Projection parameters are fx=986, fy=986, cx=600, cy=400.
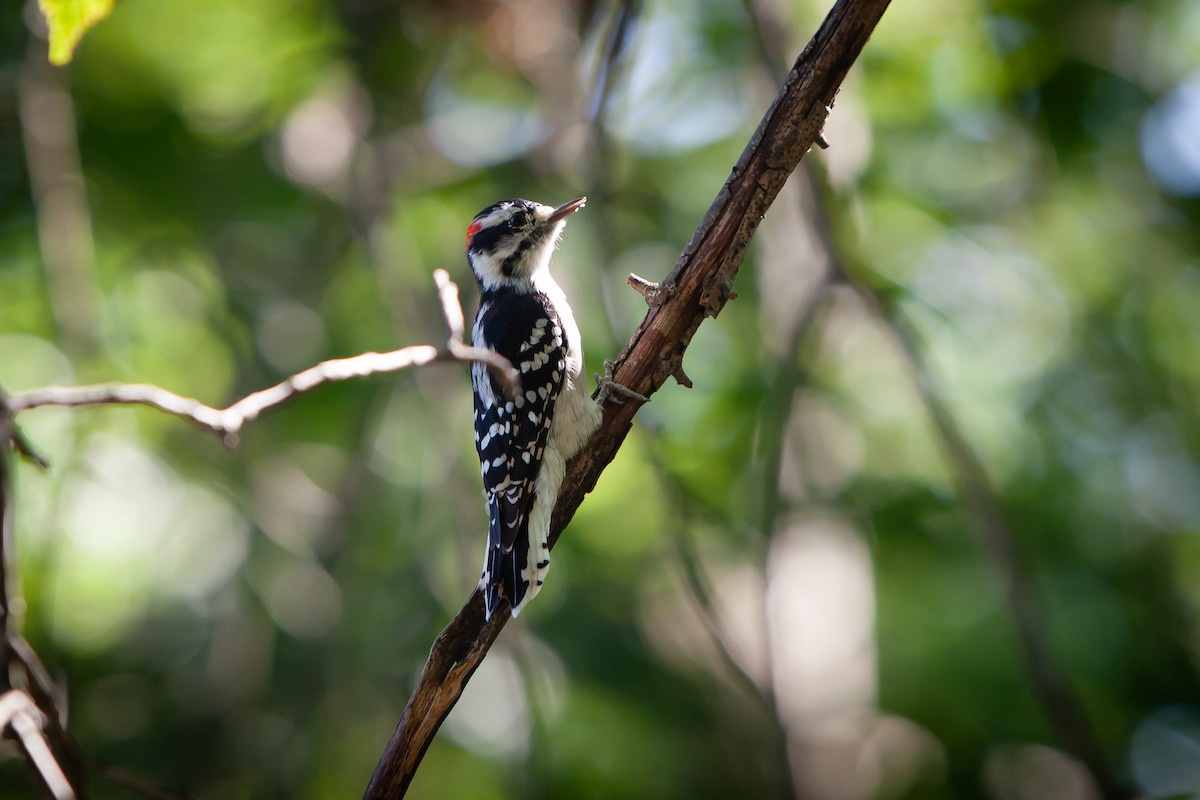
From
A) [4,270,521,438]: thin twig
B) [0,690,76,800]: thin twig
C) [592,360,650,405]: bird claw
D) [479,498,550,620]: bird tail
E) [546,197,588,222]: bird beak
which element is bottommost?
[0,690,76,800]: thin twig

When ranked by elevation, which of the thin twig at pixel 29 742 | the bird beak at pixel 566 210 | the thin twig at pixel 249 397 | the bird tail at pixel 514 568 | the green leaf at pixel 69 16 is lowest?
the thin twig at pixel 29 742

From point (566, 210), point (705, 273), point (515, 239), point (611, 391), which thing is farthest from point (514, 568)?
point (515, 239)

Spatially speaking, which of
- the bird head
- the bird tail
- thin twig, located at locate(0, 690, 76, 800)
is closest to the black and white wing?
the bird tail

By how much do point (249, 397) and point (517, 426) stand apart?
244 cm

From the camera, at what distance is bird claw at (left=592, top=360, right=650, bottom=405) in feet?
11.1

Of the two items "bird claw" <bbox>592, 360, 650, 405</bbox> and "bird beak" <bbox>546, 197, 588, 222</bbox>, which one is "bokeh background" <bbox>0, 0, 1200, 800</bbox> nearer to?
"bird beak" <bbox>546, 197, 588, 222</bbox>

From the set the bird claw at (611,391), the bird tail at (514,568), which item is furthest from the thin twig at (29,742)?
→ the bird claw at (611,391)

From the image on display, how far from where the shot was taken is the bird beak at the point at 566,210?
4.63 meters

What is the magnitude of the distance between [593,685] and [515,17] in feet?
14.4

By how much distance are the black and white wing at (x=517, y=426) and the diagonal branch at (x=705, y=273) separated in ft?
1.87

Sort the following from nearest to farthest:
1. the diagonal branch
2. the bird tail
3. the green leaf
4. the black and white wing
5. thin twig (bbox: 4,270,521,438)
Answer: thin twig (bbox: 4,270,521,438) < the green leaf < the diagonal branch < the bird tail < the black and white wing

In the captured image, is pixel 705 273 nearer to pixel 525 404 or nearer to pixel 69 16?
pixel 525 404

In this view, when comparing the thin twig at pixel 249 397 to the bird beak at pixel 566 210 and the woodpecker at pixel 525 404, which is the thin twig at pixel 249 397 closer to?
the woodpecker at pixel 525 404

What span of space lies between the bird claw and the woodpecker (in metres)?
0.08
